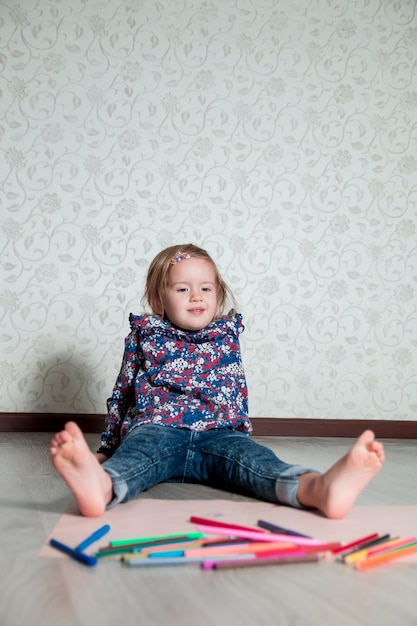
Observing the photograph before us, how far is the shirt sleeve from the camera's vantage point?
1.58 meters

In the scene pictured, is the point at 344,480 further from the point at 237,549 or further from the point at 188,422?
the point at 188,422

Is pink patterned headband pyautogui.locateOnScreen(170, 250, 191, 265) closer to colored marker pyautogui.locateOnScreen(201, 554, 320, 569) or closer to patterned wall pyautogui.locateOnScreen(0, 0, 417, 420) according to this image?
patterned wall pyautogui.locateOnScreen(0, 0, 417, 420)

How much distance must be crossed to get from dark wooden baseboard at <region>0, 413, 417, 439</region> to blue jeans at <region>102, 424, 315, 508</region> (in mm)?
889

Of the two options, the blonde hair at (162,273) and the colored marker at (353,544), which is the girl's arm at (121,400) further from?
the colored marker at (353,544)

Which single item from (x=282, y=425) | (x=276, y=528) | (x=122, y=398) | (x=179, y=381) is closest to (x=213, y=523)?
(x=276, y=528)

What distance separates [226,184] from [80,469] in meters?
1.53

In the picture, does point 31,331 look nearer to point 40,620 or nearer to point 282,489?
point 282,489

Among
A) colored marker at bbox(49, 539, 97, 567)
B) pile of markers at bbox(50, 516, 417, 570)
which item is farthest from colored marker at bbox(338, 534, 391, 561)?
colored marker at bbox(49, 539, 97, 567)

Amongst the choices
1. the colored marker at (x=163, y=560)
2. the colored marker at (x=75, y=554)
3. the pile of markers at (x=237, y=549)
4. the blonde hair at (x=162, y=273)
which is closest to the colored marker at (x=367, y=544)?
the pile of markers at (x=237, y=549)

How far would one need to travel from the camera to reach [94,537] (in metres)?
0.96

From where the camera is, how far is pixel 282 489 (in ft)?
3.84

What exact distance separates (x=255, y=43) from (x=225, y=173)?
1.58 ft

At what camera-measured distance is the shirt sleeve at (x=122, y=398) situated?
1580 millimetres

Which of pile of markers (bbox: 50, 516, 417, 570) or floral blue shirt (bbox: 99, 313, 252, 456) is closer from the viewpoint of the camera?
pile of markers (bbox: 50, 516, 417, 570)
